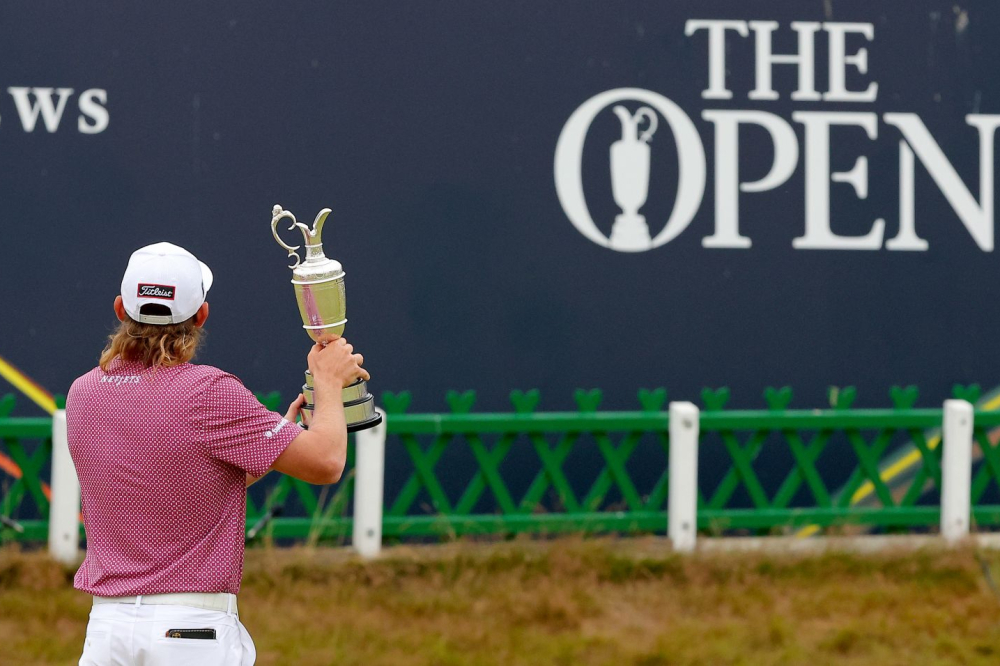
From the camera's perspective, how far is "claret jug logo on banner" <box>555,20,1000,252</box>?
6.23m

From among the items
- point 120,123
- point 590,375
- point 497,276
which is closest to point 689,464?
point 590,375

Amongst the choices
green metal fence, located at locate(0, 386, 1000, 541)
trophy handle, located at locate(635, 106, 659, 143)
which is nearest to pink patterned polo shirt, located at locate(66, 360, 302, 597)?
green metal fence, located at locate(0, 386, 1000, 541)

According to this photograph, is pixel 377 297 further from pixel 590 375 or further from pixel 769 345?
pixel 769 345

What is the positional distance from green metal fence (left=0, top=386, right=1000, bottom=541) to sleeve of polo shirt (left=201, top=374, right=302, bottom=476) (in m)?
3.11

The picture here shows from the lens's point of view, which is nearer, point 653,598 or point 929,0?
point 653,598

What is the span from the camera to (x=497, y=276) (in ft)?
20.4

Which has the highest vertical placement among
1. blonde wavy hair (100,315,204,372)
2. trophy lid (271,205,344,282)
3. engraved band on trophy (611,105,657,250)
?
engraved band on trophy (611,105,657,250)

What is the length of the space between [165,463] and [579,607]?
2.82 meters

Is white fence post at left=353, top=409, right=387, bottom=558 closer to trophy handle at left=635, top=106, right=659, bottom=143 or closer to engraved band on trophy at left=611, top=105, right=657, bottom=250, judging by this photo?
engraved band on trophy at left=611, top=105, right=657, bottom=250

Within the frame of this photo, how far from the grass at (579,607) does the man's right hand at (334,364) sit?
6.94ft

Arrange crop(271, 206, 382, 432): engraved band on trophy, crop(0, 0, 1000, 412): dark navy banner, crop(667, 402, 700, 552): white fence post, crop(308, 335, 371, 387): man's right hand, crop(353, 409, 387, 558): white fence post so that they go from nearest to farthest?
crop(308, 335, 371, 387): man's right hand
crop(271, 206, 382, 432): engraved band on trophy
crop(353, 409, 387, 558): white fence post
crop(667, 402, 700, 552): white fence post
crop(0, 0, 1000, 412): dark navy banner

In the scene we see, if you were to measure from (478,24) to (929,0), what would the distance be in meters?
2.19

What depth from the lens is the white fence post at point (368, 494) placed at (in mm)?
5664

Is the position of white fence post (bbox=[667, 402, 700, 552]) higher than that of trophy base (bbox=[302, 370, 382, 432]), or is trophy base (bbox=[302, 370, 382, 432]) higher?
trophy base (bbox=[302, 370, 382, 432])
